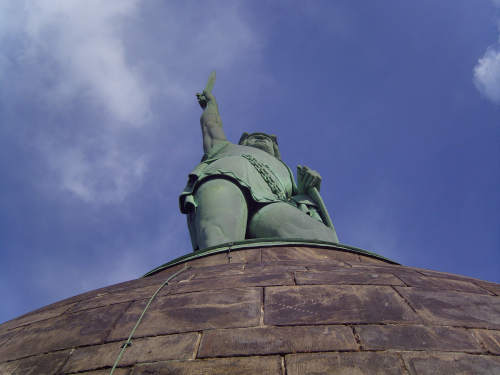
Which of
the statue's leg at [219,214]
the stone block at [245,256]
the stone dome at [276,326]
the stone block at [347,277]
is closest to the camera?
the stone dome at [276,326]

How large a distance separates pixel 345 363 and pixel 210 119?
7.50m

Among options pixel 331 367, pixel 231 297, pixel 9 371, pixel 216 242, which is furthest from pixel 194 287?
pixel 216 242

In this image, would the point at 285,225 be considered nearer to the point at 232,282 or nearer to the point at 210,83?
the point at 232,282

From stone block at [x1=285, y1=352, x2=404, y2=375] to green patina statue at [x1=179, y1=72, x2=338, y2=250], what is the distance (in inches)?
129

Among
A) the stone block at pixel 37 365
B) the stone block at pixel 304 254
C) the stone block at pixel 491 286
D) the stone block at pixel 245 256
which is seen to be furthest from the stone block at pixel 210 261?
the stone block at pixel 491 286

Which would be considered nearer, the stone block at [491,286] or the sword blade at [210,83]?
the stone block at [491,286]

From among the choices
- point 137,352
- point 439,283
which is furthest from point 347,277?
point 137,352

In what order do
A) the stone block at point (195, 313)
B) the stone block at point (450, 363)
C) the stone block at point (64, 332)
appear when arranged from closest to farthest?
the stone block at point (450, 363) → the stone block at point (195, 313) → the stone block at point (64, 332)

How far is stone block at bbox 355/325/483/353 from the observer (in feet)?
6.46

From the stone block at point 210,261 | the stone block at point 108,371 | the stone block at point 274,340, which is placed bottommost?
the stone block at point 108,371

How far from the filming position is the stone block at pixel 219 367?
1.86 meters

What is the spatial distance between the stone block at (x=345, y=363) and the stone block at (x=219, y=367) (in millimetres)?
74

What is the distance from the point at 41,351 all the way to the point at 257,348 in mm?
1197

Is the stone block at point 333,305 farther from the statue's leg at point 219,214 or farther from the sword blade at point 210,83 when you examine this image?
the sword blade at point 210,83
